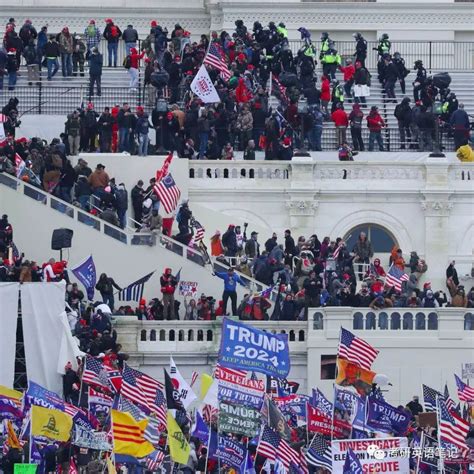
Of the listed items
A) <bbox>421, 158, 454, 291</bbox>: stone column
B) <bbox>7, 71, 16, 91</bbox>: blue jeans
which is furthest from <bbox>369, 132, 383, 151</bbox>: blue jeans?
<bbox>7, 71, 16, 91</bbox>: blue jeans

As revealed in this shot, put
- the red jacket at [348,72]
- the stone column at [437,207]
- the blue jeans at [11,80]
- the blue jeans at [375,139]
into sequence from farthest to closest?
1. the red jacket at [348,72]
2. the blue jeans at [11,80]
3. the blue jeans at [375,139]
4. the stone column at [437,207]

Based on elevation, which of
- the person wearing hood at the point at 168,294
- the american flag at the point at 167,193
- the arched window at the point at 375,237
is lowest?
the person wearing hood at the point at 168,294

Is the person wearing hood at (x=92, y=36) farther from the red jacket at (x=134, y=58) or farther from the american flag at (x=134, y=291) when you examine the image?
the american flag at (x=134, y=291)

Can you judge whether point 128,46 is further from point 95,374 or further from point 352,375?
point 352,375

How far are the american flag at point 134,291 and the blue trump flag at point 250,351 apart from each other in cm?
1279

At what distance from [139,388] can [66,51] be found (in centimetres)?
2584

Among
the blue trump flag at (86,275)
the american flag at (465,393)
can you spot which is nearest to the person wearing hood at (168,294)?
the blue trump flag at (86,275)

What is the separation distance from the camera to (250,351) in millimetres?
91062

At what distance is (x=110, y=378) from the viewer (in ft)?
309

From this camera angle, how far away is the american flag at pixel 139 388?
90.2 m

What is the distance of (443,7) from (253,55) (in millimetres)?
10236

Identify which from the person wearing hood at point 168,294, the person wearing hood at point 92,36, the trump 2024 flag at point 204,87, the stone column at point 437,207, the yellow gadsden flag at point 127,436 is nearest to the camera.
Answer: the yellow gadsden flag at point 127,436

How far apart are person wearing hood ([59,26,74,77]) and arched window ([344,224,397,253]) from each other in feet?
32.5

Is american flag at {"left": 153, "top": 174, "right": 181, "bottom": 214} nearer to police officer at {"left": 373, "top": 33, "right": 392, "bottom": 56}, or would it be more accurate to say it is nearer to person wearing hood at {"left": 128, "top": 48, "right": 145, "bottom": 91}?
person wearing hood at {"left": 128, "top": 48, "right": 145, "bottom": 91}
